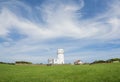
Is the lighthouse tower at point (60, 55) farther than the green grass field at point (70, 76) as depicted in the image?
Yes

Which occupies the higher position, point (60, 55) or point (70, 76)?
point (60, 55)

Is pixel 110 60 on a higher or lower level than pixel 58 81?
higher

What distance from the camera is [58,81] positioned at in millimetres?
23453

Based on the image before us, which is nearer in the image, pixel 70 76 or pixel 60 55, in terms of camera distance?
pixel 70 76

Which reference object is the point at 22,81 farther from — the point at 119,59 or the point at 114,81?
the point at 119,59

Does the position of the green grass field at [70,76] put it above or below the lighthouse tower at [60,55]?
below

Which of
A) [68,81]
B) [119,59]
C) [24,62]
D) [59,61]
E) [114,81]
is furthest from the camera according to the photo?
[59,61]

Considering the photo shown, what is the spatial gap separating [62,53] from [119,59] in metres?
23.8

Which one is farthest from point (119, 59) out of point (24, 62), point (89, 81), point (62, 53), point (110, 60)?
point (89, 81)

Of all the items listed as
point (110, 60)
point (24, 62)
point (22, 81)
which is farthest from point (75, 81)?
point (24, 62)

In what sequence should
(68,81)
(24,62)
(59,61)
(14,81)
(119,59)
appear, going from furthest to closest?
(59,61)
(24,62)
(119,59)
(14,81)
(68,81)

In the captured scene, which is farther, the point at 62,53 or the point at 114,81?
the point at 62,53

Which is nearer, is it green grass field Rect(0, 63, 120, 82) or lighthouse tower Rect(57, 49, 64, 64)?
green grass field Rect(0, 63, 120, 82)

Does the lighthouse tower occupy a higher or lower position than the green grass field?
higher
